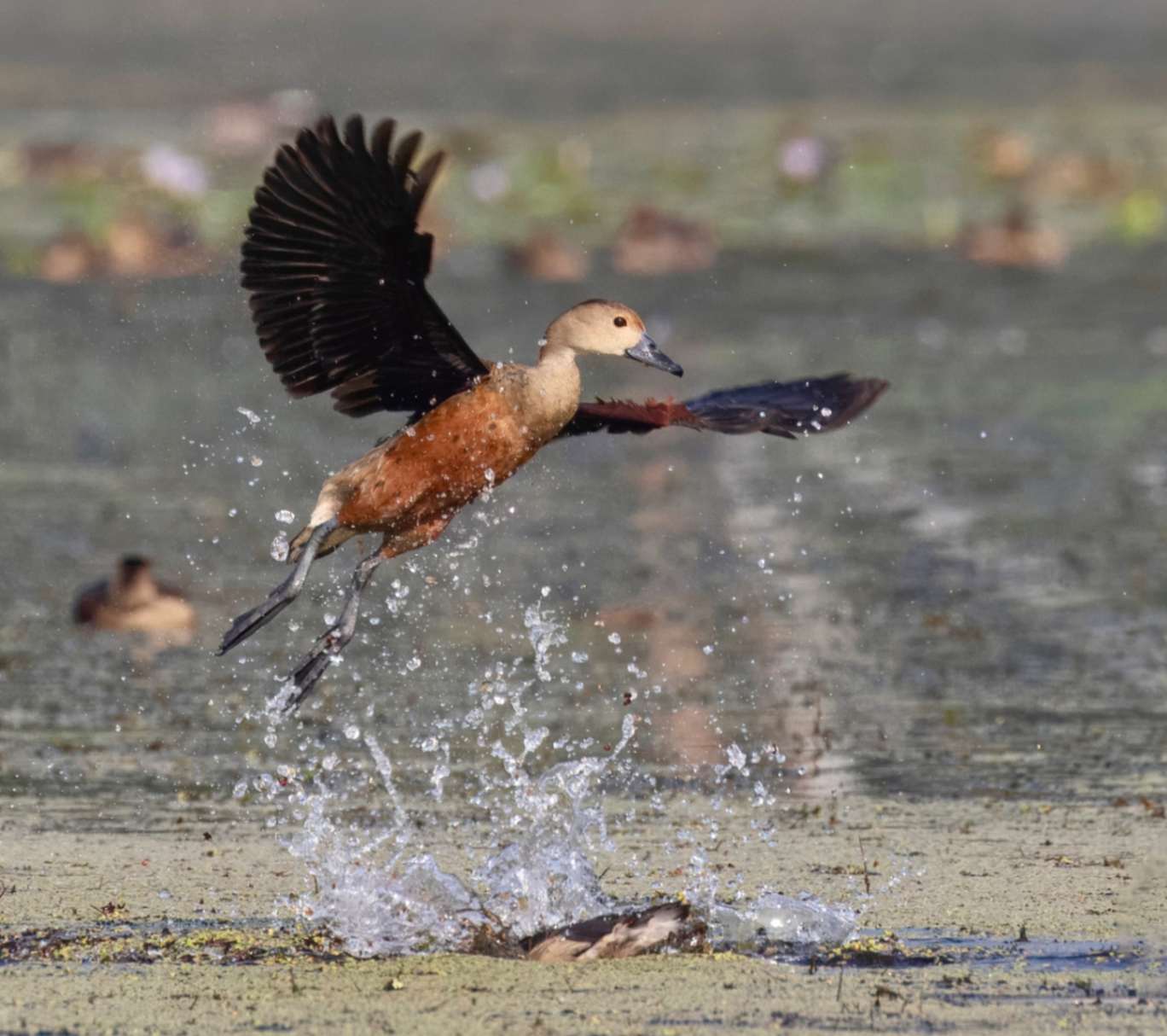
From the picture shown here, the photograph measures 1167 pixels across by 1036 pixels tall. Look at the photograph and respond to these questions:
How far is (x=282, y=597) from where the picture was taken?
22.0 ft

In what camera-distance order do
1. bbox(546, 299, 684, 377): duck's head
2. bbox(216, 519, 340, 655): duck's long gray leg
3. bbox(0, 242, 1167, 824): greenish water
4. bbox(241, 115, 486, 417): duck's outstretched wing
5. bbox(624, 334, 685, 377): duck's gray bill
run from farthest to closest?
bbox(0, 242, 1167, 824): greenish water < bbox(216, 519, 340, 655): duck's long gray leg < bbox(624, 334, 685, 377): duck's gray bill < bbox(546, 299, 684, 377): duck's head < bbox(241, 115, 486, 417): duck's outstretched wing

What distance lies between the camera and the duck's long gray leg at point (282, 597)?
260 inches

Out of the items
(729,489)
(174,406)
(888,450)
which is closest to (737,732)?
(729,489)

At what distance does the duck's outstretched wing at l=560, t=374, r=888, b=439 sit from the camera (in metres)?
6.59

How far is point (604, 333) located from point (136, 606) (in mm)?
2422

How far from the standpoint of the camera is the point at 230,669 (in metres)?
7.85

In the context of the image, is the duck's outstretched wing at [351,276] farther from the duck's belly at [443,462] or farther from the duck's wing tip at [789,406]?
the duck's wing tip at [789,406]

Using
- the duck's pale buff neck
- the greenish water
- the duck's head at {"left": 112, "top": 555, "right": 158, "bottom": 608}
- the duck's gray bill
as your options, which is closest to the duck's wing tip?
the duck's gray bill

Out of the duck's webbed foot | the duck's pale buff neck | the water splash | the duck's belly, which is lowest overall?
the water splash

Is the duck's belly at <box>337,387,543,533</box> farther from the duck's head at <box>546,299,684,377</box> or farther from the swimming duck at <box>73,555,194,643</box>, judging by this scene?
the swimming duck at <box>73,555,194,643</box>

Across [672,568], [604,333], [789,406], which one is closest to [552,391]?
[604,333]

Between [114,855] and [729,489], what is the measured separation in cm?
509

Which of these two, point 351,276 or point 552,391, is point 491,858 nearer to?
point 552,391

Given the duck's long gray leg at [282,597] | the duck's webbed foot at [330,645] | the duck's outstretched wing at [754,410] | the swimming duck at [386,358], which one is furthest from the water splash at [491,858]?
the duck's outstretched wing at [754,410]
